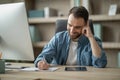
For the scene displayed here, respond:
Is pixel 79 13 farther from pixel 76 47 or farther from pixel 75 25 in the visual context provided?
pixel 76 47

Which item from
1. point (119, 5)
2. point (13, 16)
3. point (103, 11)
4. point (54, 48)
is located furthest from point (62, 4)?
point (13, 16)

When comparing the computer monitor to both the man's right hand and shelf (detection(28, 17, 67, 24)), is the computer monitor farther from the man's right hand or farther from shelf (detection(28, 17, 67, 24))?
shelf (detection(28, 17, 67, 24))

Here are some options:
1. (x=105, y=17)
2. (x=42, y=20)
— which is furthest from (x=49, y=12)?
(x=105, y=17)

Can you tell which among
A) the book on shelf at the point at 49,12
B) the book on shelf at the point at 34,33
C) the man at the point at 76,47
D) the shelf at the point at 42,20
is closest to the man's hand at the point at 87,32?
the man at the point at 76,47

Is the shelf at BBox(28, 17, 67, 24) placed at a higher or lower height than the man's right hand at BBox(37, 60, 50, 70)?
higher

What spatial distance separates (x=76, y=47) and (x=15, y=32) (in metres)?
0.59

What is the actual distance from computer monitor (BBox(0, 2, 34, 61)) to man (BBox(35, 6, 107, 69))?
0.20 meters

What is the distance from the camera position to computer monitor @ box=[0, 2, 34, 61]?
4.51ft

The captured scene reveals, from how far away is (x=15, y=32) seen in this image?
1.41m

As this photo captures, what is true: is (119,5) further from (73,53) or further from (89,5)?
(73,53)

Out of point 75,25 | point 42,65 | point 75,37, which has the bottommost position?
point 42,65

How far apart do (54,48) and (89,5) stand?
1.46 m

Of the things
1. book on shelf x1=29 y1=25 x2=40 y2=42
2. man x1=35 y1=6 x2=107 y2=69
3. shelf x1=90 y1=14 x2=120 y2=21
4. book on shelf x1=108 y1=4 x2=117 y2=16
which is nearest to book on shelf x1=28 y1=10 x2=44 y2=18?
book on shelf x1=29 y1=25 x2=40 y2=42

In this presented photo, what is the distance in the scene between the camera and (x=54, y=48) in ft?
5.98
